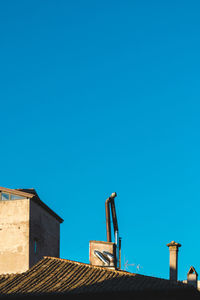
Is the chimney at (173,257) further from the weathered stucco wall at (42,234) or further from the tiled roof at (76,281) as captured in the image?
the weathered stucco wall at (42,234)

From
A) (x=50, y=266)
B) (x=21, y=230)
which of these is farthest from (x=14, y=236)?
(x=50, y=266)

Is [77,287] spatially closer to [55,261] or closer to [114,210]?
[55,261]

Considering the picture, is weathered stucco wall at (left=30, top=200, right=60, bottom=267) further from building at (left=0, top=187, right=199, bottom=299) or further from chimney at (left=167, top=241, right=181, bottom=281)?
chimney at (left=167, top=241, right=181, bottom=281)

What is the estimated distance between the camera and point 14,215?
3350cm

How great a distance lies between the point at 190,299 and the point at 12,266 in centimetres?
1249

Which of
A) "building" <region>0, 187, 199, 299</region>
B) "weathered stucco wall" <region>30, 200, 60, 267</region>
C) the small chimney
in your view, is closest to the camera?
"building" <region>0, 187, 199, 299</region>

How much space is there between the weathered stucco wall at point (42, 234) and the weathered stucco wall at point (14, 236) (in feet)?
1.23

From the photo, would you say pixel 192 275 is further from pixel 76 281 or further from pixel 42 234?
pixel 42 234

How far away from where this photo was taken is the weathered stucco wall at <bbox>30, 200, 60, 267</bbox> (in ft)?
109

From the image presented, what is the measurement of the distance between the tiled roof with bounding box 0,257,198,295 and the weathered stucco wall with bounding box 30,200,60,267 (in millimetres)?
8417

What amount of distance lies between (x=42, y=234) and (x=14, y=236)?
2.17m

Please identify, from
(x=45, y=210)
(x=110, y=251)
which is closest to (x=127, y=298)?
(x=110, y=251)

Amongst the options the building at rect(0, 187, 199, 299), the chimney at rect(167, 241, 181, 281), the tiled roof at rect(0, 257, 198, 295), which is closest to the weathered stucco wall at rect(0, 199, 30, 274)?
the building at rect(0, 187, 199, 299)

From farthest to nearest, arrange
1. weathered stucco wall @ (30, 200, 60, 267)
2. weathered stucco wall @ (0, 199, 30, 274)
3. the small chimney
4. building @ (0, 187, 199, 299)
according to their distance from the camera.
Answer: weathered stucco wall @ (30, 200, 60, 267)
weathered stucco wall @ (0, 199, 30, 274)
the small chimney
building @ (0, 187, 199, 299)
